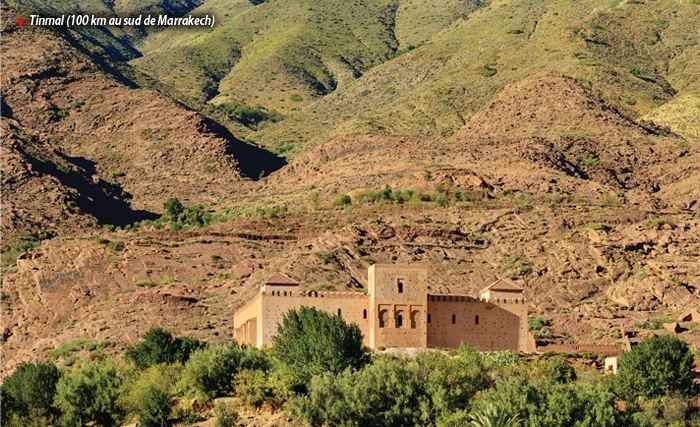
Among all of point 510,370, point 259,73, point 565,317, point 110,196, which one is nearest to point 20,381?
point 510,370

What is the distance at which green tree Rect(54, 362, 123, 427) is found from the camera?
72.5 meters

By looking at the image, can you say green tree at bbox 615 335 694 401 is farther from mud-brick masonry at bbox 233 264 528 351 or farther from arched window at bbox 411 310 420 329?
arched window at bbox 411 310 420 329

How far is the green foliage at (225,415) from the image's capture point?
68.1 m

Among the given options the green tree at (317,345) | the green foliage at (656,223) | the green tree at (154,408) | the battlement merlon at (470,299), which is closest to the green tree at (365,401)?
the green tree at (317,345)

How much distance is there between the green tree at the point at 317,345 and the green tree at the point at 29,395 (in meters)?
8.79

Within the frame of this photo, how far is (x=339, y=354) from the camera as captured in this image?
234ft

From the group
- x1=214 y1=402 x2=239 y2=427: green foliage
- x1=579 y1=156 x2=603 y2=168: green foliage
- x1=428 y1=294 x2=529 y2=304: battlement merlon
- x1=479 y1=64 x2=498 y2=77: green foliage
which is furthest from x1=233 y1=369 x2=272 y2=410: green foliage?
x1=479 y1=64 x2=498 y2=77: green foliage

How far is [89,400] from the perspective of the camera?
72.9m

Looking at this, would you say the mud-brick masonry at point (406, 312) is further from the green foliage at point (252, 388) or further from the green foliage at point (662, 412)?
the green foliage at point (662, 412)

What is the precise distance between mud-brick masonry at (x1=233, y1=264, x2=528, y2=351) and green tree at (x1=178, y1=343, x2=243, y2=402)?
5.92 metres

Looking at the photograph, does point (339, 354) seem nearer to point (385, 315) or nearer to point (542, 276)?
point (385, 315)

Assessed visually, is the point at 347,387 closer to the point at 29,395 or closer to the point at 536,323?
the point at 29,395

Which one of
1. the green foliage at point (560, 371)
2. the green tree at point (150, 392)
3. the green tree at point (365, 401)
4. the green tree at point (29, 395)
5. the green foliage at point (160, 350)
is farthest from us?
the green foliage at point (160, 350)

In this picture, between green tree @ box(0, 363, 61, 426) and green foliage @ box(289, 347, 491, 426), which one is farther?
green tree @ box(0, 363, 61, 426)
